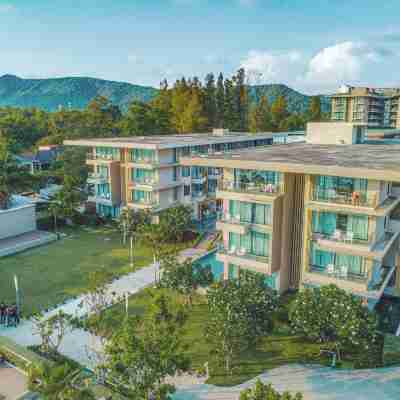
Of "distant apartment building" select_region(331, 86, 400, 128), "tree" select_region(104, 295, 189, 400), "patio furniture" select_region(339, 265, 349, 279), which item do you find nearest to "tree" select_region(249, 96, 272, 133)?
"distant apartment building" select_region(331, 86, 400, 128)

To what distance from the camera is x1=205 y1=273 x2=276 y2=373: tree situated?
16.0m

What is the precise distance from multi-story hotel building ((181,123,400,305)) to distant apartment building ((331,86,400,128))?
212 feet

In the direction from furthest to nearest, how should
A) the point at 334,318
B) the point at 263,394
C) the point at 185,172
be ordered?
the point at 185,172 → the point at 334,318 → the point at 263,394

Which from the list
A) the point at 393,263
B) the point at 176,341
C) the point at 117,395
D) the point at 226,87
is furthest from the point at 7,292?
the point at 226,87

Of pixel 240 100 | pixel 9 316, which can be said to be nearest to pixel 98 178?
pixel 9 316

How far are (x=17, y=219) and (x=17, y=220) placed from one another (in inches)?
3.6

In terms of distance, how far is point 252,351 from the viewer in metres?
18.8

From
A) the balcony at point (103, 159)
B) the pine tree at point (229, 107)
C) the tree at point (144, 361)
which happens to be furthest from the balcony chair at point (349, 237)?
the pine tree at point (229, 107)

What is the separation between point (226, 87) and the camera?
236 feet

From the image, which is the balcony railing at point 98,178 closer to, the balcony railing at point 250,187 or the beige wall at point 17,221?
the beige wall at point 17,221

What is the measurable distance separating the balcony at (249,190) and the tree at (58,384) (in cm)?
1261

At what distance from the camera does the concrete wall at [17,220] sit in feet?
114

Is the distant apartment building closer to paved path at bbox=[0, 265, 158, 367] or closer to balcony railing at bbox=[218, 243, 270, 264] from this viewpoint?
balcony railing at bbox=[218, 243, 270, 264]

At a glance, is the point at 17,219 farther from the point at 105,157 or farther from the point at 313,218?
the point at 313,218
